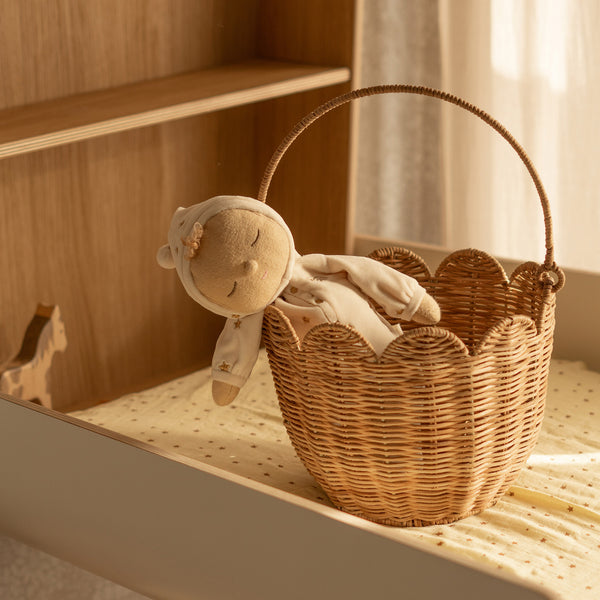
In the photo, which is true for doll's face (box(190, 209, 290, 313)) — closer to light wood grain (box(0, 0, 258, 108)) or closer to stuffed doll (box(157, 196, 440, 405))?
stuffed doll (box(157, 196, 440, 405))

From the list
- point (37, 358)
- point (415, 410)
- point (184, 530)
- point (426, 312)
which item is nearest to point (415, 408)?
point (415, 410)

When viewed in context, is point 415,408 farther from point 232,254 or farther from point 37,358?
point 37,358

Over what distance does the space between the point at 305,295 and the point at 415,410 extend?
0.18m

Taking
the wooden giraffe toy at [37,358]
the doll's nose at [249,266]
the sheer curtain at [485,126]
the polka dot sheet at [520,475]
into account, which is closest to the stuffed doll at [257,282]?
the doll's nose at [249,266]

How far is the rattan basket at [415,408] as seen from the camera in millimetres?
897

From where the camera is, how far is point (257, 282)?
36.2 inches

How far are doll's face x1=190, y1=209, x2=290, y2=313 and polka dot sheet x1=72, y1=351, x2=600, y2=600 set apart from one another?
27 cm

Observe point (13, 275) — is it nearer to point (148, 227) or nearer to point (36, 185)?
point (36, 185)

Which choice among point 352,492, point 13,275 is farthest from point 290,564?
point 13,275

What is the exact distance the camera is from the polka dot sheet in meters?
0.96

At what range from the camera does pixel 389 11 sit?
199 centimetres

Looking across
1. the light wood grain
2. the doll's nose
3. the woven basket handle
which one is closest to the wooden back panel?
the light wood grain

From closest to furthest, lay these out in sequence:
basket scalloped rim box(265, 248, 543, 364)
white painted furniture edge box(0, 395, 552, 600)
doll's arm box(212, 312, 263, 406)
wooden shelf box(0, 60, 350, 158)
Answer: white painted furniture edge box(0, 395, 552, 600), basket scalloped rim box(265, 248, 543, 364), doll's arm box(212, 312, 263, 406), wooden shelf box(0, 60, 350, 158)

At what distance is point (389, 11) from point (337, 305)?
3.91 ft
